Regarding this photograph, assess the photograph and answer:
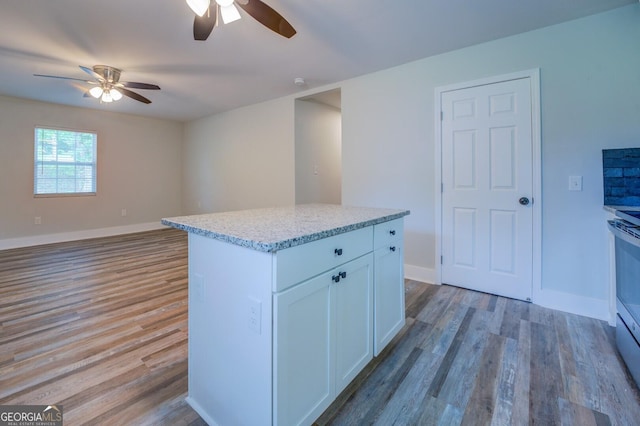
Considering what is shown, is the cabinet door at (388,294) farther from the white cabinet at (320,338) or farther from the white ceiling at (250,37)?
the white ceiling at (250,37)

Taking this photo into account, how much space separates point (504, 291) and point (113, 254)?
508 cm

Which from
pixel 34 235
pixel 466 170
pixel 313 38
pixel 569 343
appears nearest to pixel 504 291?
pixel 569 343

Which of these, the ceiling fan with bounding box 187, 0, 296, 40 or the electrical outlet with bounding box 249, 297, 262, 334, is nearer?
the electrical outlet with bounding box 249, 297, 262, 334

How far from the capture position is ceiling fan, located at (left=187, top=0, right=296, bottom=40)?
5.44 feet

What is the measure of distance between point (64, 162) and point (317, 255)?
6204 millimetres

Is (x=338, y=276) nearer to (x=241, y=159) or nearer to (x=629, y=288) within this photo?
(x=629, y=288)

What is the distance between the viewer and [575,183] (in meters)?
2.39

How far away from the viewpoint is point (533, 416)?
1.36 meters

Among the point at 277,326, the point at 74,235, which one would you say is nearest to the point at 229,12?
the point at 277,326

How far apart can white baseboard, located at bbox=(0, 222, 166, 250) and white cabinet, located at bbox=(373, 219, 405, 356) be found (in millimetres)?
6027

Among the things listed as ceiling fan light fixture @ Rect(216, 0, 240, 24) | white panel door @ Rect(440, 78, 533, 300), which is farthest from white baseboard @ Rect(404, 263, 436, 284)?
ceiling fan light fixture @ Rect(216, 0, 240, 24)
